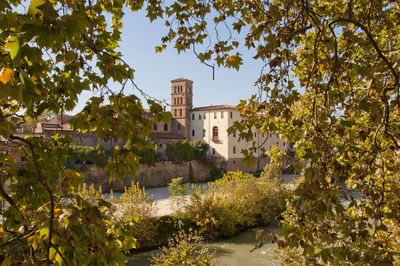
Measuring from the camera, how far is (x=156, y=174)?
1056 inches

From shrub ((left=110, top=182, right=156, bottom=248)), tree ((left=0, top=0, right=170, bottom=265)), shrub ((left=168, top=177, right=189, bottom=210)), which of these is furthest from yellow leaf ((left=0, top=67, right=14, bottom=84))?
shrub ((left=168, top=177, right=189, bottom=210))

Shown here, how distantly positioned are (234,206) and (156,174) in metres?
13.7

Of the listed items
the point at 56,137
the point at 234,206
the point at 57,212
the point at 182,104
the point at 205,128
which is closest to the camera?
the point at 57,212

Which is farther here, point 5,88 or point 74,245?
point 74,245

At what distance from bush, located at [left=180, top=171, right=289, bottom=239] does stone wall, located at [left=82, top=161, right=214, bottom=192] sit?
33.2 feet

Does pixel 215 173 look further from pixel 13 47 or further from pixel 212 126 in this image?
pixel 13 47

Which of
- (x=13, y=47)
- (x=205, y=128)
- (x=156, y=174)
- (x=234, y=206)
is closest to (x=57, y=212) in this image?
(x=13, y=47)

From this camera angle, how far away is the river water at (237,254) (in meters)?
10.9

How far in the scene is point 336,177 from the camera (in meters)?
1.89

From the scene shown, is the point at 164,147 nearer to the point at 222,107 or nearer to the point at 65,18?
the point at 222,107

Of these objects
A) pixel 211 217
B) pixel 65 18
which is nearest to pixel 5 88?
pixel 65 18

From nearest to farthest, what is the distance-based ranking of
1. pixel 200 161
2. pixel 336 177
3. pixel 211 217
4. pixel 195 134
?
1. pixel 336 177
2. pixel 211 217
3. pixel 200 161
4. pixel 195 134

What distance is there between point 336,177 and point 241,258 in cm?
1041

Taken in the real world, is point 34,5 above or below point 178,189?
above
